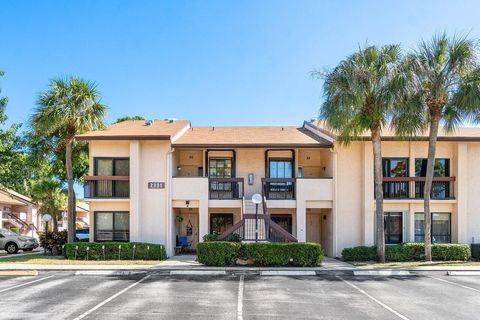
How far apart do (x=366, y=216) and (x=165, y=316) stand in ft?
46.5

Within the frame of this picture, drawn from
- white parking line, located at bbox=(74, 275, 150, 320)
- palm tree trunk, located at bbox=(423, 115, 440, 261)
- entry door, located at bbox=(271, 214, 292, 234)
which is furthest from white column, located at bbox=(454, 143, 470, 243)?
white parking line, located at bbox=(74, 275, 150, 320)

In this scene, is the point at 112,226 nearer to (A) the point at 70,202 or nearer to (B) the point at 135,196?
(B) the point at 135,196

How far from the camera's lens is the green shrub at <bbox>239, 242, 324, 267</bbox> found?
18625 mm

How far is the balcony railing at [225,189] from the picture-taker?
23.4m

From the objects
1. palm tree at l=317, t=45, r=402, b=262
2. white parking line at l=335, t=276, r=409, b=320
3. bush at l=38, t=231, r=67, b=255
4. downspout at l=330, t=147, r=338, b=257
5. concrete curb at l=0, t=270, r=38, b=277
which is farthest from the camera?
bush at l=38, t=231, r=67, b=255

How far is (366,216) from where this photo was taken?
22.0m

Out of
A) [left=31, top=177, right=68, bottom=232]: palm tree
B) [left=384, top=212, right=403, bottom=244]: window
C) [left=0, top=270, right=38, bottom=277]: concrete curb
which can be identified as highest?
[left=31, top=177, right=68, bottom=232]: palm tree

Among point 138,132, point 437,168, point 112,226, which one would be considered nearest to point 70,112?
point 138,132

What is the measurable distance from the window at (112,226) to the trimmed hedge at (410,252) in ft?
36.0

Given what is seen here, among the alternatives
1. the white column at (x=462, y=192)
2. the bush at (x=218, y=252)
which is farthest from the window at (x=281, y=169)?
the white column at (x=462, y=192)

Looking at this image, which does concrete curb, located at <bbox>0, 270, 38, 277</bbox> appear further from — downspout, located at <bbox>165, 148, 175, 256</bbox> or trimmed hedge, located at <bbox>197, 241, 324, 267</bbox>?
downspout, located at <bbox>165, 148, 175, 256</bbox>

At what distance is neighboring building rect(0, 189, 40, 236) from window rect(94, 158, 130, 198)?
17.8 meters

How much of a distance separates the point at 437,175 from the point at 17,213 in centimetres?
3607

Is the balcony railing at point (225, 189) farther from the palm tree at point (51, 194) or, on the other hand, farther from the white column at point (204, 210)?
the palm tree at point (51, 194)
